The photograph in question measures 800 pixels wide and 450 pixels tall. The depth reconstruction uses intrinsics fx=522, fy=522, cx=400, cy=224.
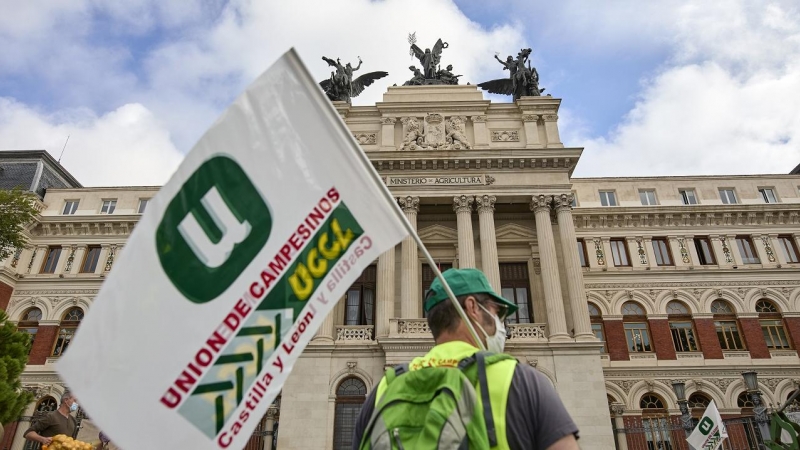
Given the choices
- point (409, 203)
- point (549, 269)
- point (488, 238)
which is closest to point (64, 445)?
point (409, 203)

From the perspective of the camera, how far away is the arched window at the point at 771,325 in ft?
84.4

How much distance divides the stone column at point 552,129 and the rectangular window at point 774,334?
549 inches

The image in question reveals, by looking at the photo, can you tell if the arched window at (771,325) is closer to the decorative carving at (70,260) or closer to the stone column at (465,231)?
the stone column at (465,231)

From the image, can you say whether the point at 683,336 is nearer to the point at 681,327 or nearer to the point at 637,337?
the point at 681,327

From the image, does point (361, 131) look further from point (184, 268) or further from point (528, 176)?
point (184, 268)

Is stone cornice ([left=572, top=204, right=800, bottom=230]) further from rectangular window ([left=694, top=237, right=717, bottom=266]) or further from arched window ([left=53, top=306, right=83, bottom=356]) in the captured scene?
arched window ([left=53, top=306, right=83, bottom=356])

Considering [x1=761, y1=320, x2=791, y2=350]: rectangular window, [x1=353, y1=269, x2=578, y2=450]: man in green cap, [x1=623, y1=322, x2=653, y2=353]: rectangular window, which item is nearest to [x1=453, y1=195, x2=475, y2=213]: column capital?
[x1=623, y1=322, x2=653, y2=353]: rectangular window

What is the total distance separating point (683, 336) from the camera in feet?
85.9

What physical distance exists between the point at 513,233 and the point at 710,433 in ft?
39.6

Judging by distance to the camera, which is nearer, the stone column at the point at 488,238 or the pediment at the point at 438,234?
the stone column at the point at 488,238

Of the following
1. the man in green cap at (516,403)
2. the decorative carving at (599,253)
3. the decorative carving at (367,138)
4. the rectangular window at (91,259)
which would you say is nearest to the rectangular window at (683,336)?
the decorative carving at (599,253)

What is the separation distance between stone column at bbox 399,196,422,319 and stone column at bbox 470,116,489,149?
4345mm

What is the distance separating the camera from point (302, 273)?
3.25 m

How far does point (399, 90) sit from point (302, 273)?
25545 mm
